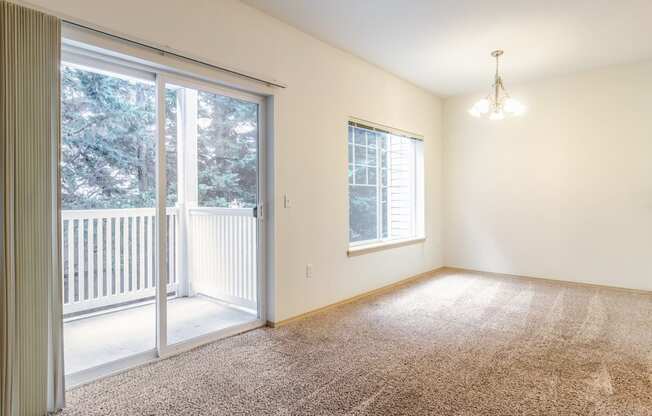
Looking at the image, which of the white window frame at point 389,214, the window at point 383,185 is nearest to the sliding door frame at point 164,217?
the white window frame at point 389,214

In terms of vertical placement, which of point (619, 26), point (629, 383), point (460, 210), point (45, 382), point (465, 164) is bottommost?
point (629, 383)

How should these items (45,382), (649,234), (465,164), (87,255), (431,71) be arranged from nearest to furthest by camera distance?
(45,382) → (87,255) → (649,234) → (431,71) → (465,164)

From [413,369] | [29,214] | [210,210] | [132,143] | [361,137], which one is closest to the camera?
[29,214]

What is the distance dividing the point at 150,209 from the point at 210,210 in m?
0.74

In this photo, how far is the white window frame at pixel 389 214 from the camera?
4.23m

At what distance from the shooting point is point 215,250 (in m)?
3.99

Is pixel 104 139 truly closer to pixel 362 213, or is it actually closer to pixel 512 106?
pixel 362 213

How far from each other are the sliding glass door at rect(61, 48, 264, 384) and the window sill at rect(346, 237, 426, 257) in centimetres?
118

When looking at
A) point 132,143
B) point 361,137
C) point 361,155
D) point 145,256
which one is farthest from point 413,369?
point 145,256

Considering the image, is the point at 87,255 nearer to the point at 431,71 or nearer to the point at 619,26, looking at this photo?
the point at 431,71

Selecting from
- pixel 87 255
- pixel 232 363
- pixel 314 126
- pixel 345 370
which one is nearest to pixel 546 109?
pixel 314 126

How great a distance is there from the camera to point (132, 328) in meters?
3.25

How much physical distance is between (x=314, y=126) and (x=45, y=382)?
9.08ft

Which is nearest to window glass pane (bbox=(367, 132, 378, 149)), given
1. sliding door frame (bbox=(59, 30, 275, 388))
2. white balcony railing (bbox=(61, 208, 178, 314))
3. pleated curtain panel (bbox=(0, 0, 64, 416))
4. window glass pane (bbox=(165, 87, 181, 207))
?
sliding door frame (bbox=(59, 30, 275, 388))
